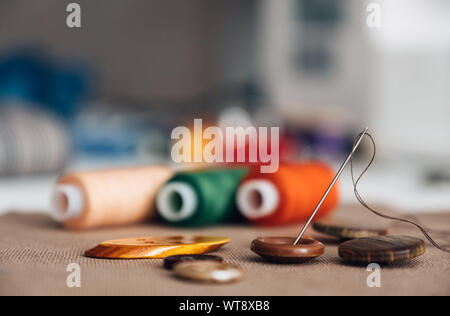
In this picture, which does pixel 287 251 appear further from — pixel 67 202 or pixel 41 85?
pixel 41 85

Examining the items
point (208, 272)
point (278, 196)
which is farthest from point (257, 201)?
point (208, 272)

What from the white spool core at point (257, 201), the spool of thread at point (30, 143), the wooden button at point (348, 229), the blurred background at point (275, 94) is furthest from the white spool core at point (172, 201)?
the spool of thread at point (30, 143)

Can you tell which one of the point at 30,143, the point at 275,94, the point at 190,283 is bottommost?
the point at 190,283

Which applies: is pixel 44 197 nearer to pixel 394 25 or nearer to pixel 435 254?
pixel 435 254

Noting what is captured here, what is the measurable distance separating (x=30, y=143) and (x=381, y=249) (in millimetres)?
2455

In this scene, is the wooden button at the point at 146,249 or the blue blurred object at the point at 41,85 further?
the blue blurred object at the point at 41,85

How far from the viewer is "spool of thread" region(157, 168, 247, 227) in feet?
4.90

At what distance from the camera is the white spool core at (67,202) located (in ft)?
4.77

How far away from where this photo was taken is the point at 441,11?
4.12 meters

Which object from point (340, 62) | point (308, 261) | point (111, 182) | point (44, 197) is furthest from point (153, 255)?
point (340, 62)

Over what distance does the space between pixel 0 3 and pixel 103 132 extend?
9.37ft

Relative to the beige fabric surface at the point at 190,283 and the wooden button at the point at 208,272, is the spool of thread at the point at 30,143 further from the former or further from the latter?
the wooden button at the point at 208,272

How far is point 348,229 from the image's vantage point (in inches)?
47.9

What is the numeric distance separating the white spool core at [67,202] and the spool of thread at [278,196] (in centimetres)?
38
